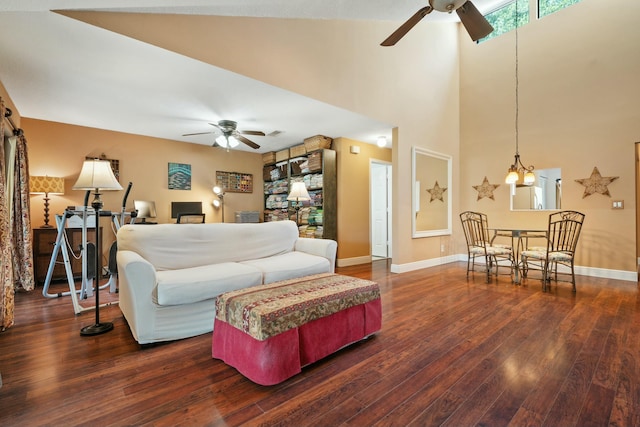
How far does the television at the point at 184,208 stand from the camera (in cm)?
535

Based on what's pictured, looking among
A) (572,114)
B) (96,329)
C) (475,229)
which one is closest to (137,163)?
(96,329)

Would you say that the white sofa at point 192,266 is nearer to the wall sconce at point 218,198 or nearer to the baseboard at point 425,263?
the baseboard at point 425,263

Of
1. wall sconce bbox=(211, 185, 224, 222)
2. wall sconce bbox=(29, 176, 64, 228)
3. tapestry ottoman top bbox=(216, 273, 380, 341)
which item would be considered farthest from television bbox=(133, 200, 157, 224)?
tapestry ottoman top bbox=(216, 273, 380, 341)

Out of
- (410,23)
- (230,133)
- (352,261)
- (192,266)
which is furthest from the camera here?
(352,261)

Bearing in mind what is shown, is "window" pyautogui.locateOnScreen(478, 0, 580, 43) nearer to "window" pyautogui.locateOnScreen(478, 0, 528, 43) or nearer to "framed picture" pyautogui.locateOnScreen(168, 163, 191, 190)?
"window" pyautogui.locateOnScreen(478, 0, 528, 43)

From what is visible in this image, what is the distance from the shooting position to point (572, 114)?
477cm

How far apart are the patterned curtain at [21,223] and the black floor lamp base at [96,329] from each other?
70.9 inches

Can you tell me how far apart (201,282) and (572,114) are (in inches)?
241

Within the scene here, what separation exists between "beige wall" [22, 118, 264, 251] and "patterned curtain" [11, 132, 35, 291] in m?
1.00

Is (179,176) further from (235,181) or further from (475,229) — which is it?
(475,229)

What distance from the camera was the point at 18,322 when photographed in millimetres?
2580

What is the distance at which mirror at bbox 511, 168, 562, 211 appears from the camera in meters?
Result: 4.89

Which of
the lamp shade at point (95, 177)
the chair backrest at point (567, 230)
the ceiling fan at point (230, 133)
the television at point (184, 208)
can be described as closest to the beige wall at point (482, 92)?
the chair backrest at point (567, 230)

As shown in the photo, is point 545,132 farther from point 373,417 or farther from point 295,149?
point 373,417
